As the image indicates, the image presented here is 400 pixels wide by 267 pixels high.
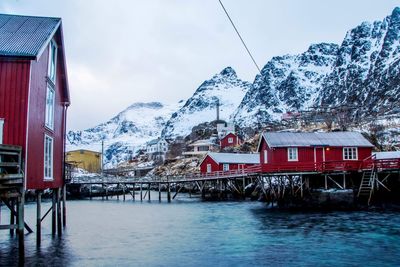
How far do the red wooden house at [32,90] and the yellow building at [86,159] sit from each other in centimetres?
11117

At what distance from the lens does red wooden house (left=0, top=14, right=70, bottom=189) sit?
16.4m

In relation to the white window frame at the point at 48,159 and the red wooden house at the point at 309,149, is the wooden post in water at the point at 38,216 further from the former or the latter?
the red wooden house at the point at 309,149

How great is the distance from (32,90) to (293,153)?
111ft

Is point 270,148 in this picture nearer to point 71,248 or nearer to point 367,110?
point 71,248

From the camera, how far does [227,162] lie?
220 ft

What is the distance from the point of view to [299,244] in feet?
67.7

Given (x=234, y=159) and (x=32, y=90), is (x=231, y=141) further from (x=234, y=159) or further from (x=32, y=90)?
(x=32, y=90)

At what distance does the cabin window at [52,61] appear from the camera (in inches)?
798

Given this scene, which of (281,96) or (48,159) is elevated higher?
(281,96)

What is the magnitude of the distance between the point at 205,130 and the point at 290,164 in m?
115

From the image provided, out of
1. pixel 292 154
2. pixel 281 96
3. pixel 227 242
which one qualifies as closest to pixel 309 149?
pixel 292 154

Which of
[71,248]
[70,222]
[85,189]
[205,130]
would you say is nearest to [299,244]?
[71,248]

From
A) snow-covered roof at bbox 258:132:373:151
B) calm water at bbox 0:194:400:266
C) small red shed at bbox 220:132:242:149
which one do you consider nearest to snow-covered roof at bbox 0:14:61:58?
calm water at bbox 0:194:400:266

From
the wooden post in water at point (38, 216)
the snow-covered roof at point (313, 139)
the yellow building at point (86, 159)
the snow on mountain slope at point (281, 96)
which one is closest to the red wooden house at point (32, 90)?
the wooden post in water at point (38, 216)
